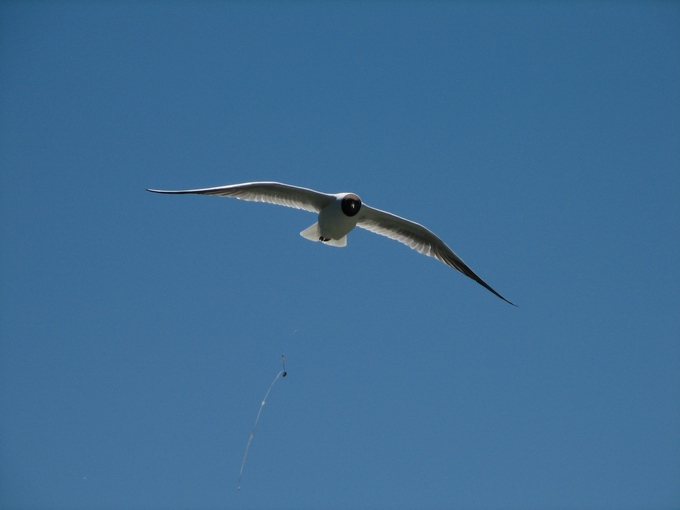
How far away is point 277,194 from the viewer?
1413cm

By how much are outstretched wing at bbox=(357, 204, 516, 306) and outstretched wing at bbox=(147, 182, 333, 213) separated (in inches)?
46.2

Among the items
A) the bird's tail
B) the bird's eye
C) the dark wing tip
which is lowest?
the bird's tail

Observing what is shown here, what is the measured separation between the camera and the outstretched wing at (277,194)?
13656 millimetres

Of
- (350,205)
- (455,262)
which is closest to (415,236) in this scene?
(455,262)

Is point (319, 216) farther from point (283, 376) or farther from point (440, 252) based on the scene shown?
point (283, 376)

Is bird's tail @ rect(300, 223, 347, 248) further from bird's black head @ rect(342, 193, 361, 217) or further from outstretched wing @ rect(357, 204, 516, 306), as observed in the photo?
outstretched wing @ rect(357, 204, 516, 306)

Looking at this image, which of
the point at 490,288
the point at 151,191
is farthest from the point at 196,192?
the point at 490,288

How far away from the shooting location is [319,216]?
14188 mm

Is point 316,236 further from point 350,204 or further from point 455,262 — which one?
point 455,262

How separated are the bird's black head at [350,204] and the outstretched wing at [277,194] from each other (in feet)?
1.35

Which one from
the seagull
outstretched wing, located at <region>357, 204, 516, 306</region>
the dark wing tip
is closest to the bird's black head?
the seagull

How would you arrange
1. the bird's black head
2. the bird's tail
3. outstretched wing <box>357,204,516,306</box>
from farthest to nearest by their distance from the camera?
outstretched wing <box>357,204,516,306</box>
the bird's tail
the bird's black head

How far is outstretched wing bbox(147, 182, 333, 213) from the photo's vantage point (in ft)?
44.8

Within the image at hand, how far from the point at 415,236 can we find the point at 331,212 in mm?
2539
